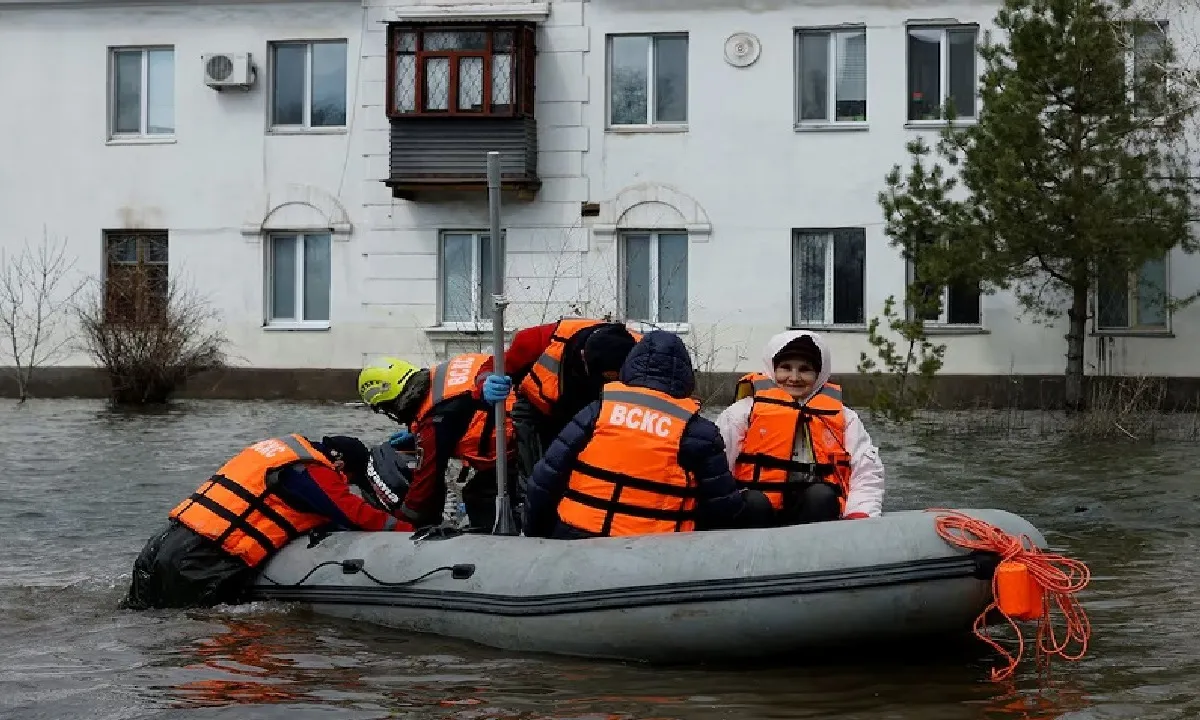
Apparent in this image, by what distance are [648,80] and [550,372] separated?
563 inches

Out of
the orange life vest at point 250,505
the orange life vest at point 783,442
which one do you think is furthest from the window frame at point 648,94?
the orange life vest at point 783,442

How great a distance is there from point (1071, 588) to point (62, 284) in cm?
1971

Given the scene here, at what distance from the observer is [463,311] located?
22547 millimetres

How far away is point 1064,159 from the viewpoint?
17.5 metres

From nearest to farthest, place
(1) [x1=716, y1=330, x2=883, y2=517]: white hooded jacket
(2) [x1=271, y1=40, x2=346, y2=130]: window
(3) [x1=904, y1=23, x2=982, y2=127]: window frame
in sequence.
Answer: (1) [x1=716, y1=330, x2=883, y2=517]: white hooded jacket → (3) [x1=904, y1=23, x2=982, y2=127]: window frame → (2) [x1=271, y1=40, x2=346, y2=130]: window

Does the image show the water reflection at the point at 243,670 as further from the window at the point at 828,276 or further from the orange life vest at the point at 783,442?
the window at the point at 828,276

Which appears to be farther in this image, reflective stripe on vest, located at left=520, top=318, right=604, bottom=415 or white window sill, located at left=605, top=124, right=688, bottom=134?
white window sill, located at left=605, top=124, right=688, bottom=134

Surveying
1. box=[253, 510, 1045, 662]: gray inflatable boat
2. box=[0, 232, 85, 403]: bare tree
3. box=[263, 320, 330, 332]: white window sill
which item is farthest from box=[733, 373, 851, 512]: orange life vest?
box=[0, 232, 85, 403]: bare tree

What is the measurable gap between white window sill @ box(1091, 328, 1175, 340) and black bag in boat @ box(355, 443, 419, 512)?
1396 cm

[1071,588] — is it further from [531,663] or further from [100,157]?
[100,157]

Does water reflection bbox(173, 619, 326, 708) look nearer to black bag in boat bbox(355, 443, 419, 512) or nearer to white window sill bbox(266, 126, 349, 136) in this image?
black bag in boat bbox(355, 443, 419, 512)

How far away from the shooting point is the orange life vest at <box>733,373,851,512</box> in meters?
7.20

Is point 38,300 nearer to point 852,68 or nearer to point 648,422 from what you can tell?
point 852,68

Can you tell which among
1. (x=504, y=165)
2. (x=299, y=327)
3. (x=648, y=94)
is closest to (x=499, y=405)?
(x=504, y=165)
